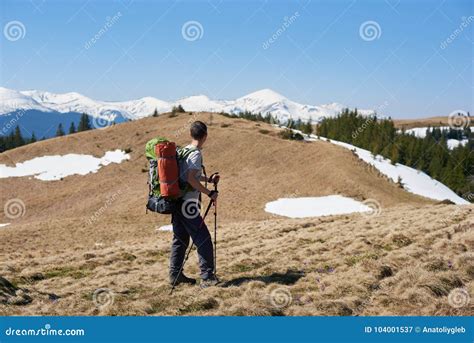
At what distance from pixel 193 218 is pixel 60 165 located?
177ft

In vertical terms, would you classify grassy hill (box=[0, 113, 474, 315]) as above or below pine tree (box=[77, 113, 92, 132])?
below

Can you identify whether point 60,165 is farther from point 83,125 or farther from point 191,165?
point 83,125

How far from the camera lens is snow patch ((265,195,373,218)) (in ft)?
114

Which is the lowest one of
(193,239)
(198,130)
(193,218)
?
(193,239)

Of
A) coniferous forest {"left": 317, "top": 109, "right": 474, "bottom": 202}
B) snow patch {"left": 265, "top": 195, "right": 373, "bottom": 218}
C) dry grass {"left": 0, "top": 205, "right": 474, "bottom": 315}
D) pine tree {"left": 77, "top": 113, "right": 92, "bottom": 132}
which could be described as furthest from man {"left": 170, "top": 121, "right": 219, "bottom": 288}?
pine tree {"left": 77, "top": 113, "right": 92, "bottom": 132}

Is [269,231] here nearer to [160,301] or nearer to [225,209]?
[160,301]

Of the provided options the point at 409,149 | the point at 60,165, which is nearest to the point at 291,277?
the point at 60,165

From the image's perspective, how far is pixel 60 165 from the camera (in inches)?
2269

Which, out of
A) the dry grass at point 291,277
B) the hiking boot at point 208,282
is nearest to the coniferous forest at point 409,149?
the dry grass at point 291,277

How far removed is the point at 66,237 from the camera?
2753 cm

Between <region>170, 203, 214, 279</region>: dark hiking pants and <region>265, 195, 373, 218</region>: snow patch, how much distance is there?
1008 inches

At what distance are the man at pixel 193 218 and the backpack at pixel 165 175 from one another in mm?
129

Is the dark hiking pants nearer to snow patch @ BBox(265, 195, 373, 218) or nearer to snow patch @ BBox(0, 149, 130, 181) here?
snow patch @ BBox(265, 195, 373, 218)

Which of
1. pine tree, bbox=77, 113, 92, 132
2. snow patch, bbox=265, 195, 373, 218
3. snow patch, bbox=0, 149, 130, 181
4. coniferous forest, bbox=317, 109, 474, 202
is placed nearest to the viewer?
snow patch, bbox=265, 195, 373, 218
